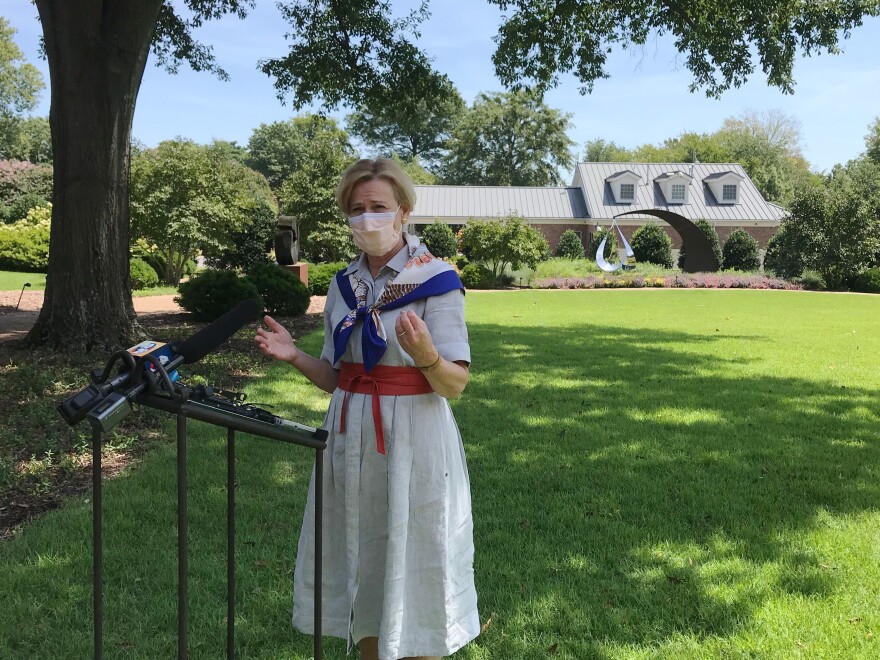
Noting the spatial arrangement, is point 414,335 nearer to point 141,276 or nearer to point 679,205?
point 141,276

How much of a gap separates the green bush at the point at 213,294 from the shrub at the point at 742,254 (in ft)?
91.4

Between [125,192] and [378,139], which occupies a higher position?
[378,139]

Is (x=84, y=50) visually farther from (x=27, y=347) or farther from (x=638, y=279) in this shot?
(x=638, y=279)

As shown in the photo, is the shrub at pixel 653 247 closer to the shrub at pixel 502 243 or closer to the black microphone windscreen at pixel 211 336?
the shrub at pixel 502 243

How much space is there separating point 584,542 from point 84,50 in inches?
293

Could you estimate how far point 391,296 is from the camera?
2.11 m

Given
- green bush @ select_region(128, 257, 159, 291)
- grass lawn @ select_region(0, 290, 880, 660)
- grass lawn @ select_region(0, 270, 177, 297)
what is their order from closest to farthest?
1. grass lawn @ select_region(0, 290, 880, 660)
2. grass lawn @ select_region(0, 270, 177, 297)
3. green bush @ select_region(128, 257, 159, 291)

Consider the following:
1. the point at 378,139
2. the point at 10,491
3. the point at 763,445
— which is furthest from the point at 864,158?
the point at 10,491

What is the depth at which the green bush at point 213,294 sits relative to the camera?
40.8ft

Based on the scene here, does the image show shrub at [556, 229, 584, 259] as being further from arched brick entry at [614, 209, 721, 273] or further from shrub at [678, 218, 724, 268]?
arched brick entry at [614, 209, 721, 273]

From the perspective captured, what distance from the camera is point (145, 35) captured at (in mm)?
8227

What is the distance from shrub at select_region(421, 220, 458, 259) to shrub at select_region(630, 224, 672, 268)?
9603mm

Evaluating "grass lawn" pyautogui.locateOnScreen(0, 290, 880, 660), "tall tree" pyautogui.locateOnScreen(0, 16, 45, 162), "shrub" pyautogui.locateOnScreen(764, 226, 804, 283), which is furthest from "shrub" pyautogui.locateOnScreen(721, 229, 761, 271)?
"tall tree" pyautogui.locateOnScreen(0, 16, 45, 162)

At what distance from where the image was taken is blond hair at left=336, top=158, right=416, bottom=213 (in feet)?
7.15
